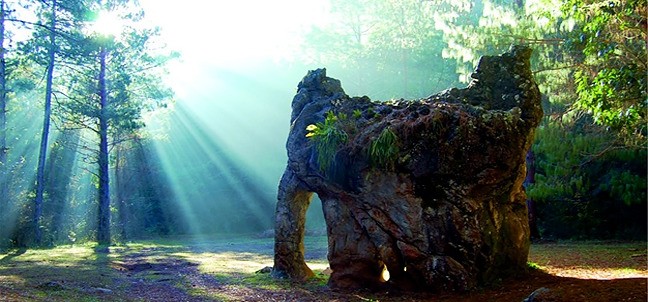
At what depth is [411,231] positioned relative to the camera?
841cm

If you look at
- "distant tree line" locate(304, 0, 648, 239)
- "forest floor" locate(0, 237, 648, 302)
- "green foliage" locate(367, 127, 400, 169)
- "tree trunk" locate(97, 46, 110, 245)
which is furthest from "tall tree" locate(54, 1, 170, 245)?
"green foliage" locate(367, 127, 400, 169)

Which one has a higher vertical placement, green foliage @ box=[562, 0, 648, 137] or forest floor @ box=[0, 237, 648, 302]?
green foliage @ box=[562, 0, 648, 137]

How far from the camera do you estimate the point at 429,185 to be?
28.3 ft

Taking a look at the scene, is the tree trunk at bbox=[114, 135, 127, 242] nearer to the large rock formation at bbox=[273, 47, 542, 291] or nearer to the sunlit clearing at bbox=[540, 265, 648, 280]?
the large rock formation at bbox=[273, 47, 542, 291]

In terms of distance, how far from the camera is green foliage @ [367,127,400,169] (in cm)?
863

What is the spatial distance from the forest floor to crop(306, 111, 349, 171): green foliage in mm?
2243

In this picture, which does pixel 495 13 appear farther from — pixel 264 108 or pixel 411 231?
pixel 264 108

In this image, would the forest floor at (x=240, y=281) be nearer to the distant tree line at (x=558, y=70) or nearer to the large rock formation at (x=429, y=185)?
the large rock formation at (x=429, y=185)

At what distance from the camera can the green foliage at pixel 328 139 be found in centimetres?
928

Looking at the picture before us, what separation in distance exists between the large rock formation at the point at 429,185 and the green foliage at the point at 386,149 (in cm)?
2

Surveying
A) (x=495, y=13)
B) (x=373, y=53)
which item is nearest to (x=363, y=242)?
(x=495, y=13)

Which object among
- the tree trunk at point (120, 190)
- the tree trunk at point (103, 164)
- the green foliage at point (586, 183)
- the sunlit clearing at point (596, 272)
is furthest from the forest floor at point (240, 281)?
the tree trunk at point (120, 190)

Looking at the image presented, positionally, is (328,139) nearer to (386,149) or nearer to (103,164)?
(386,149)

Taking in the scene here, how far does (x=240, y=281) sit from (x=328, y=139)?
349 cm
